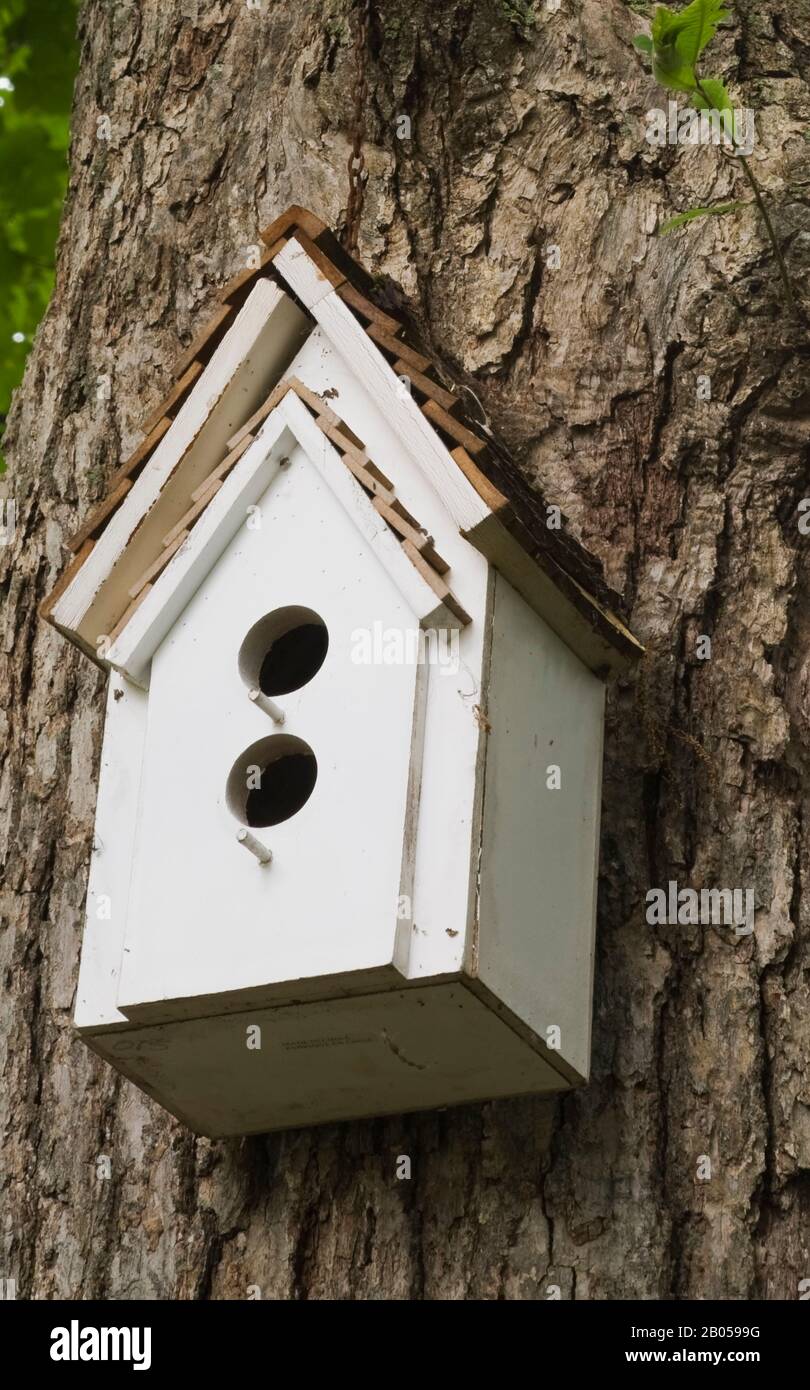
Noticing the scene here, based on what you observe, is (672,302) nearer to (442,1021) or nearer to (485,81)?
(485,81)

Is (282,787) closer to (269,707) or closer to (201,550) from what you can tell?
(269,707)

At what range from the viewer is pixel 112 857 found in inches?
111

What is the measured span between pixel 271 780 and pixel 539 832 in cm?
44

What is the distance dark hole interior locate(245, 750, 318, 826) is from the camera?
2.84m

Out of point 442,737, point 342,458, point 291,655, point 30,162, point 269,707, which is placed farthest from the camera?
point 30,162

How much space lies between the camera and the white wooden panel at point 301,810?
2.49 meters

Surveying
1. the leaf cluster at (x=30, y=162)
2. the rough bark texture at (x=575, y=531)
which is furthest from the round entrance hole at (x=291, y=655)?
the leaf cluster at (x=30, y=162)

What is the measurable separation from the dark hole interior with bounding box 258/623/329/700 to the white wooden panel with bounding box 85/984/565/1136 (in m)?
0.58

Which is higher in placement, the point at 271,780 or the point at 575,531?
the point at 575,531

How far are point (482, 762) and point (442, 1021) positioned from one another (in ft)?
1.15

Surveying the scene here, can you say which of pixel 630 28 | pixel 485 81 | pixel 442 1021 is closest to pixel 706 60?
pixel 630 28

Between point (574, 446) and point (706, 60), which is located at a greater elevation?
point (706, 60)

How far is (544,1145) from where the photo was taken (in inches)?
109

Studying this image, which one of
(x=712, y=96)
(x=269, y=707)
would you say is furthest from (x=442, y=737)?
(x=712, y=96)
